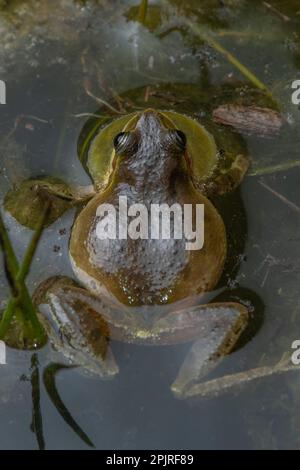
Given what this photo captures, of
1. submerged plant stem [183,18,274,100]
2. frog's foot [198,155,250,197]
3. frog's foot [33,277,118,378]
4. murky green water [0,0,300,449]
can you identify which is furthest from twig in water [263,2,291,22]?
frog's foot [33,277,118,378]

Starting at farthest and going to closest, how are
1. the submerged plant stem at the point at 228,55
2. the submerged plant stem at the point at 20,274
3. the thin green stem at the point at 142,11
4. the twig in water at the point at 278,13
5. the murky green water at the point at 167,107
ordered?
the twig in water at the point at 278,13
the submerged plant stem at the point at 228,55
the thin green stem at the point at 142,11
the murky green water at the point at 167,107
the submerged plant stem at the point at 20,274

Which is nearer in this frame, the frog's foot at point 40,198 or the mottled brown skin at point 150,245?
the mottled brown skin at point 150,245

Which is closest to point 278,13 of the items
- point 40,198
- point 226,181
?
point 226,181

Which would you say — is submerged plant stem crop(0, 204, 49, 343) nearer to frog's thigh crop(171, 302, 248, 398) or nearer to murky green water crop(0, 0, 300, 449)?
Answer: murky green water crop(0, 0, 300, 449)

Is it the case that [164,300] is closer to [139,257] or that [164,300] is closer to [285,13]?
[139,257]

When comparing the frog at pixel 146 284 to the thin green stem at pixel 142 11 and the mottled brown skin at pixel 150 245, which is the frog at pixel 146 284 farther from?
the thin green stem at pixel 142 11

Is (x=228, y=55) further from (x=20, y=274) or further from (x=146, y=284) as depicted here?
(x=20, y=274)

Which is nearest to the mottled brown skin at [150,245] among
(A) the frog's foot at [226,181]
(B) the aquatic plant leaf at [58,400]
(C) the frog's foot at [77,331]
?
(C) the frog's foot at [77,331]

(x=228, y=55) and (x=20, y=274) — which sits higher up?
(x=228, y=55)
